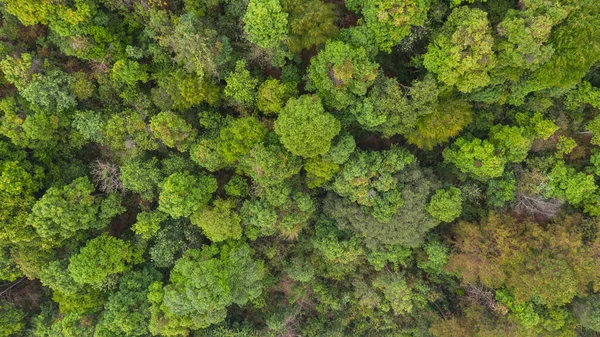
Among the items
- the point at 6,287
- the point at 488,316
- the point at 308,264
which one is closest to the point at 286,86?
the point at 308,264

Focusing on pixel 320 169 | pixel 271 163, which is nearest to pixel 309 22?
pixel 271 163

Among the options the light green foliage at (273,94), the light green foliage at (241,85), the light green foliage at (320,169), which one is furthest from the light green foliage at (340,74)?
the light green foliage at (320,169)

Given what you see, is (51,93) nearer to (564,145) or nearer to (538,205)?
(538,205)

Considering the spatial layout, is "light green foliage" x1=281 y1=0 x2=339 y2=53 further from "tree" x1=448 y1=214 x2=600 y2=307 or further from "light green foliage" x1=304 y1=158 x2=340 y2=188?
"tree" x1=448 y1=214 x2=600 y2=307

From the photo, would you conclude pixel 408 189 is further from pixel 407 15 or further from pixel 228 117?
pixel 228 117

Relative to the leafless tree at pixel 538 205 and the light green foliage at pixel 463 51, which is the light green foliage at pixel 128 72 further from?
the leafless tree at pixel 538 205

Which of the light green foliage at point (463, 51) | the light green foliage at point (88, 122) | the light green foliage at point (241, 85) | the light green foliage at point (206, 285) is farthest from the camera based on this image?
the light green foliage at point (88, 122)
